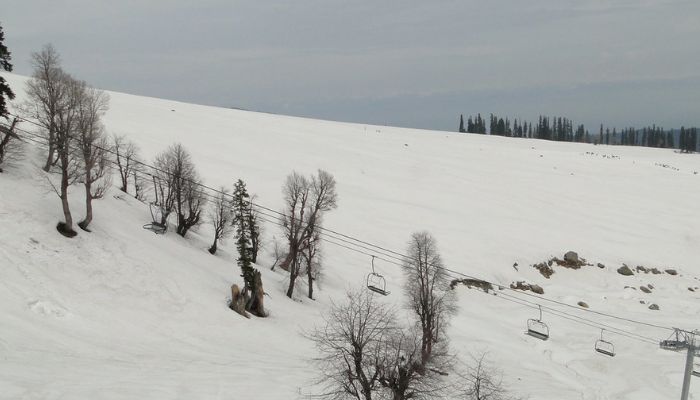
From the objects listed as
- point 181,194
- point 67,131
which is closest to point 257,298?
point 181,194

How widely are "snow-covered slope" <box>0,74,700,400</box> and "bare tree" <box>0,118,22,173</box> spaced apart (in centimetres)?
120

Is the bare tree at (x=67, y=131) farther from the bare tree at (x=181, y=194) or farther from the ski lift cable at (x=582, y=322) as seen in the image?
the ski lift cable at (x=582, y=322)

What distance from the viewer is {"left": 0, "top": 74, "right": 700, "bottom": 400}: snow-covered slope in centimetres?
2155

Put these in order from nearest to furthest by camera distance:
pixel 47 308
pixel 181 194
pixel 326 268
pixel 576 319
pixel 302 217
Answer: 1. pixel 47 308
2. pixel 302 217
3. pixel 181 194
4. pixel 576 319
5. pixel 326 268

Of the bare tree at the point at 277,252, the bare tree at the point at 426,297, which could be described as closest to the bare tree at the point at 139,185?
the bare tree at the point at 277,252

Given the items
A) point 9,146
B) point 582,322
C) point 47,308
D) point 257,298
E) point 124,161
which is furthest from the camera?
point 124,161

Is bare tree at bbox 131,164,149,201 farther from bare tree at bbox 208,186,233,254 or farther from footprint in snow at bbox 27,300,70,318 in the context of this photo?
footprint in snow at bbox 27,300,70,318

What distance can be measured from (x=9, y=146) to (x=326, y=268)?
27335 millimetres

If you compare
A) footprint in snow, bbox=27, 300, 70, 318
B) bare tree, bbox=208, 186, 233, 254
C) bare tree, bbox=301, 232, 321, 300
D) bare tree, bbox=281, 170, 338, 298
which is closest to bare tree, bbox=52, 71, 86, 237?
footprint in snow, bbox=27, 300, 70, 318

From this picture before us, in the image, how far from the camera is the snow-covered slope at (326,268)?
2155 centimetres

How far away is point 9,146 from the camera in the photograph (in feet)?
110

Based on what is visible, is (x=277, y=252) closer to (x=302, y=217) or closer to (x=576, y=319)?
(x=302, y=217)

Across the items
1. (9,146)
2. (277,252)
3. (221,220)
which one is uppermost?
(9,146)

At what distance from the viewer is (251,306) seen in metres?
33.2
